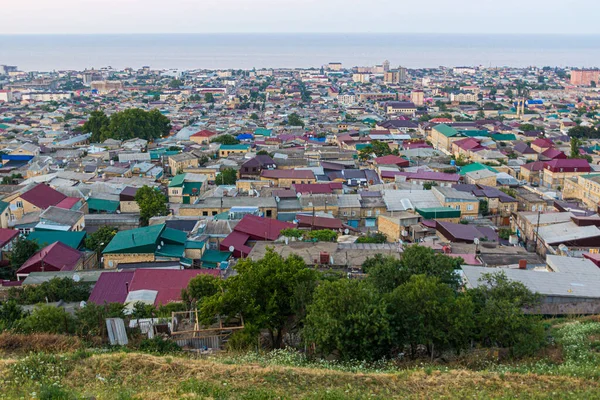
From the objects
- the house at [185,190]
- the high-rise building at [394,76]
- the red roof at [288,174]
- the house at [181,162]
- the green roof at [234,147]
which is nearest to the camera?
the house at [185,190]

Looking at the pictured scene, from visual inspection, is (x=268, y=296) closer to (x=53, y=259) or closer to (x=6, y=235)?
(x=53, y=259)

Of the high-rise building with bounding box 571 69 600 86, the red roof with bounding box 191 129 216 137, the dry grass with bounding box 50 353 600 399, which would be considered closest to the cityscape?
the dry grass with bounding box 50 353 600 399

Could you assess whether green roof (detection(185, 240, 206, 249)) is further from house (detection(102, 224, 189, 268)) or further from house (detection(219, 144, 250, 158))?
house (detection(219, 144, 250, 158))

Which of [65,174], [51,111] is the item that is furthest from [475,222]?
[51,111]

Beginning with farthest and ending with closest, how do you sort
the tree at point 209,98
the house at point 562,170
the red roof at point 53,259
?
the tree at point 209,98 → the house at point 562,170 → the red roof at point 53,259

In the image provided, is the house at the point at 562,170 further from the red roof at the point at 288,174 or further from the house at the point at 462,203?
the red roof at the point at 288,174

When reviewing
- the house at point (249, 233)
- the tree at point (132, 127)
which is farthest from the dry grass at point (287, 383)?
the tree at point (132, 127)

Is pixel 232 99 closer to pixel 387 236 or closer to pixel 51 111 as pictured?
pixel 51 111
